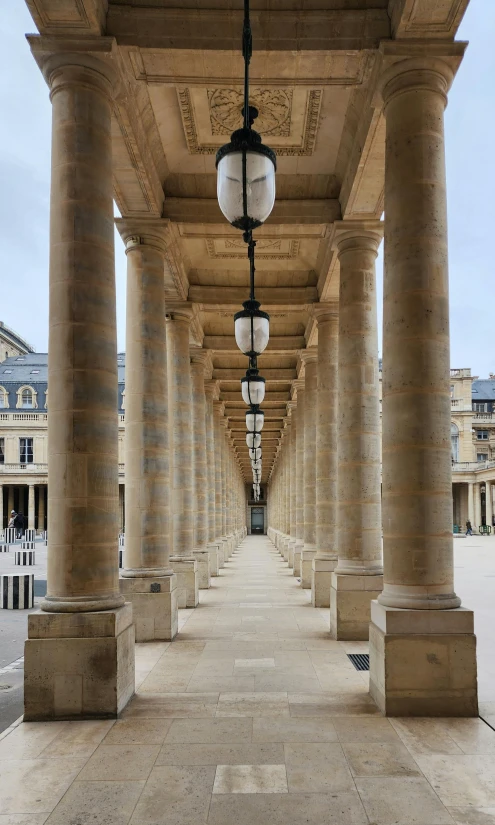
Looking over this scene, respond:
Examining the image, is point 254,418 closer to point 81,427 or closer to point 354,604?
point 354,604

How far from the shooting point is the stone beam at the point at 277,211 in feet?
40.2

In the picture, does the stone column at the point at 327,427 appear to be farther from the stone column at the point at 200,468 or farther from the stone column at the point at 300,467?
the stone column at the point at 300,467

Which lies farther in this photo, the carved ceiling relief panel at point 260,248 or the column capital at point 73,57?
the carved ceiling relief panel at point 260,248

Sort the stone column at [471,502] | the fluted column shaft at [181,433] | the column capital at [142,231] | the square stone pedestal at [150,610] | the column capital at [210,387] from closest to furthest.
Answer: the square stone pedestal at [150,610] < the column capital at [142,231] < the fluted column shaft at [181,433] < the column capital at [210,387] < the stone column at [471,502]

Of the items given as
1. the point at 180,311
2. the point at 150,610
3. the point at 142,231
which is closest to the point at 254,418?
the point at 180,311

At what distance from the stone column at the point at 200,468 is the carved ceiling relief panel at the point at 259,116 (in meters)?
10.6

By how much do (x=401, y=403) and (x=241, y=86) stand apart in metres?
5.04

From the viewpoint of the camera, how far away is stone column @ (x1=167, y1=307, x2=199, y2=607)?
16.0 metres

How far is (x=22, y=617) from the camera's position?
14844 millimetres

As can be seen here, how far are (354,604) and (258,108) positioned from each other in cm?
808

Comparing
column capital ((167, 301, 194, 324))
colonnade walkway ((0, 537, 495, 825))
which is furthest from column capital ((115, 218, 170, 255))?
colonnade walkway ((0, 537, 495, 825))

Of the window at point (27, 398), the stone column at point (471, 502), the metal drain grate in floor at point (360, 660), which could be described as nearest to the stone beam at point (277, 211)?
the metal drain grate in floor at point (360, 660)

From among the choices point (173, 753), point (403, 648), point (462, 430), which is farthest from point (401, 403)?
point (462, 430)

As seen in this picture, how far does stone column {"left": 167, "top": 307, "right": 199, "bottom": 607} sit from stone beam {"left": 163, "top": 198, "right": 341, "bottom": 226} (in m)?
4.48
